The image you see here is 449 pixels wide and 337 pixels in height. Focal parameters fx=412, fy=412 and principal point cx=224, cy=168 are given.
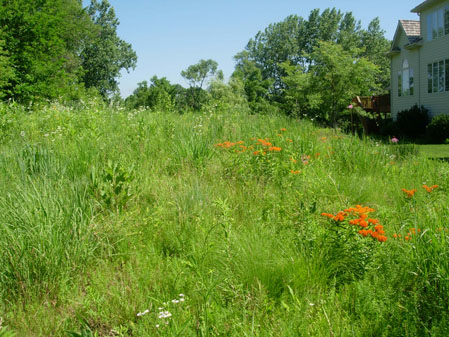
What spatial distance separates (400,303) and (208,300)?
1205 mm

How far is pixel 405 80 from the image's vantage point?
24.6m

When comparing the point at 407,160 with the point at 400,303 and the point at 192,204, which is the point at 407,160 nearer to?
the point at 192,204

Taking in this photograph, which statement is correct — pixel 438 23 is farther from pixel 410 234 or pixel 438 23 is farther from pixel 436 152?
pixel 410 234

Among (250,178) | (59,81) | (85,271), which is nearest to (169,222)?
(85,271)

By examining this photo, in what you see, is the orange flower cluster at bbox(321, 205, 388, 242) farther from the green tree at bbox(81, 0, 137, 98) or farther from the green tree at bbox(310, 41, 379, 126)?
the green tree at bbox(81, 0, 137, 98)

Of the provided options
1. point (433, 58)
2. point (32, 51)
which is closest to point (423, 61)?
point (433, 58)

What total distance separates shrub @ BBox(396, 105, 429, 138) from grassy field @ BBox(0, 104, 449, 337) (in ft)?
55.8

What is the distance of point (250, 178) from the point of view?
16.3 ft

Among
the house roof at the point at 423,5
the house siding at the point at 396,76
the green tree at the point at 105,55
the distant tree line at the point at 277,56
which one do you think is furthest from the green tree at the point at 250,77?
the house roof at the point at 423,5

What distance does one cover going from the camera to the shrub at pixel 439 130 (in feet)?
57.8

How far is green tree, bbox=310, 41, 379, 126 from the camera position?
692 inches

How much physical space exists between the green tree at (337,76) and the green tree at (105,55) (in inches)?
1207

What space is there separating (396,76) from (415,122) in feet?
19.8

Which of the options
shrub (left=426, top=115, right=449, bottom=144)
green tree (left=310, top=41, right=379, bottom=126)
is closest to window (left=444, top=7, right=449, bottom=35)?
shrub (left=426, top=115, right=449, bottom=144)
